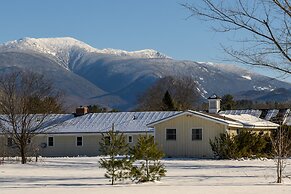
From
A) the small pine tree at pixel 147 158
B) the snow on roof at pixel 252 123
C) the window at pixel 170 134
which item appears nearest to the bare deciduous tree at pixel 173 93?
the snow on roof at pixel 252 123

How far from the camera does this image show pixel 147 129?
54875 millimetres

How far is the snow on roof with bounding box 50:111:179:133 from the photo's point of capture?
5581 cm

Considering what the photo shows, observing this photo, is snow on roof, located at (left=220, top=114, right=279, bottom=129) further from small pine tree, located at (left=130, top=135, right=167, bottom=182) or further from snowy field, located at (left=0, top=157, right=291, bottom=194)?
small pine tree, located at (left=130, top=135, right=167, bottom=182)

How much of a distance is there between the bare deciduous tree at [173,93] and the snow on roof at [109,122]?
32.4 m

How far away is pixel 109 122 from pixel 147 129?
4.68 meters

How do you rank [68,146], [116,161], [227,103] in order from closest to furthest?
[116,161], [68,146], [227,103]

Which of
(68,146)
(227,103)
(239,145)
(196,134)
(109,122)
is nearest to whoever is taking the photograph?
(239,145)

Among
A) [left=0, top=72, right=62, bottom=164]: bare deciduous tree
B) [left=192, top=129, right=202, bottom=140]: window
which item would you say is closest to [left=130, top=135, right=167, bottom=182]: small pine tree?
[left=0, top=72, right=62, bottom=164]: bare deciduous tree

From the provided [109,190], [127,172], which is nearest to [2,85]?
[127,172]

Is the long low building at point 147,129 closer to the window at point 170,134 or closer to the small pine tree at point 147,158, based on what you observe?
the window at point 170,134

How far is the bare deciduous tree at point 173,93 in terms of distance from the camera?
96213mm

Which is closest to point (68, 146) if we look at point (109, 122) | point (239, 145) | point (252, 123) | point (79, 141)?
point (79, 141)

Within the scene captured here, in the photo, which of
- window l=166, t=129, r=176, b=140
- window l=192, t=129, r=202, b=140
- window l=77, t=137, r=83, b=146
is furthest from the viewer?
window l=77, t=137, r=83, b=146

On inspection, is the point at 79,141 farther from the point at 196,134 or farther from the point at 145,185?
the point at 145,185
